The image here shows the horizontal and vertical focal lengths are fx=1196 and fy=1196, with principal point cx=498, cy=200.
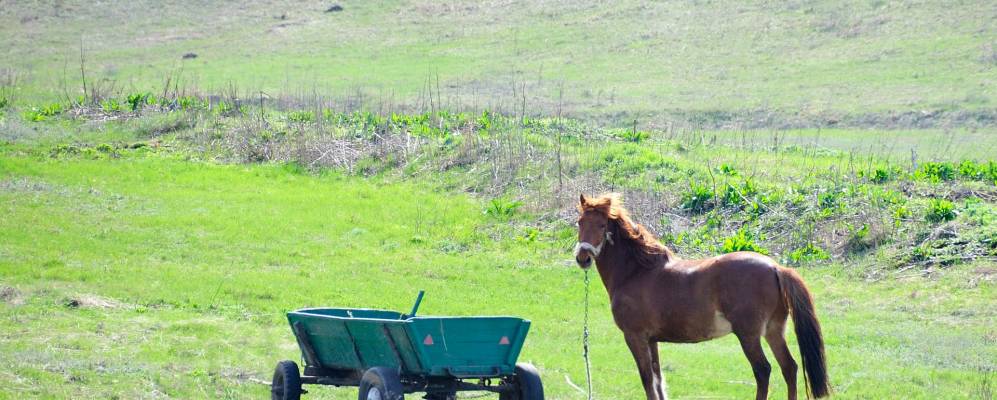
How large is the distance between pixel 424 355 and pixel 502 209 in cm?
1567

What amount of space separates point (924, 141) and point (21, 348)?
29.0 m

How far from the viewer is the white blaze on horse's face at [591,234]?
11.4 m

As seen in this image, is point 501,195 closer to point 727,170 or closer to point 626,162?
point 626,162

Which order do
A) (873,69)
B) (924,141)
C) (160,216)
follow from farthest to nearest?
(873,69), (924,141), (160,216)

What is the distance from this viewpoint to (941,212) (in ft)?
68.5

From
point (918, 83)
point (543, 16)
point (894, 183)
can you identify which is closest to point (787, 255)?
point (894, 183)

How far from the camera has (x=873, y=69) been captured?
47125 mm

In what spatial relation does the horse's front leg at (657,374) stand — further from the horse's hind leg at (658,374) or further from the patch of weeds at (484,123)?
the patch of weeds at (484,123)

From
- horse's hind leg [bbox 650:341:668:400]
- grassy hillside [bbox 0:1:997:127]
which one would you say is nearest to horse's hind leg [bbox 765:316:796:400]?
horse's hind leg [bbox 650:341:668:400]

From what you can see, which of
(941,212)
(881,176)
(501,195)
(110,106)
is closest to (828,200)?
(881,176)

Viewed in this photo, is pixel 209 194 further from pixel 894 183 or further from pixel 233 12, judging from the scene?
pixel 233 12

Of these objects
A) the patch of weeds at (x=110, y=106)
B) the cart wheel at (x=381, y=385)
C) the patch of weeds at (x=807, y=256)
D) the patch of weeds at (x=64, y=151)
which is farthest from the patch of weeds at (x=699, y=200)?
the patch of weeds at (x=110, y=106)

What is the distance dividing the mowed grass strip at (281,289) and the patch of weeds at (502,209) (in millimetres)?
258

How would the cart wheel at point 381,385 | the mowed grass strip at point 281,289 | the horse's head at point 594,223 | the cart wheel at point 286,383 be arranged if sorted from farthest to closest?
the mowed grass strip at point 281,289, the horse's head at point 594,223, the cart wheel at point 286,383, the cart wheel at point 381,385
